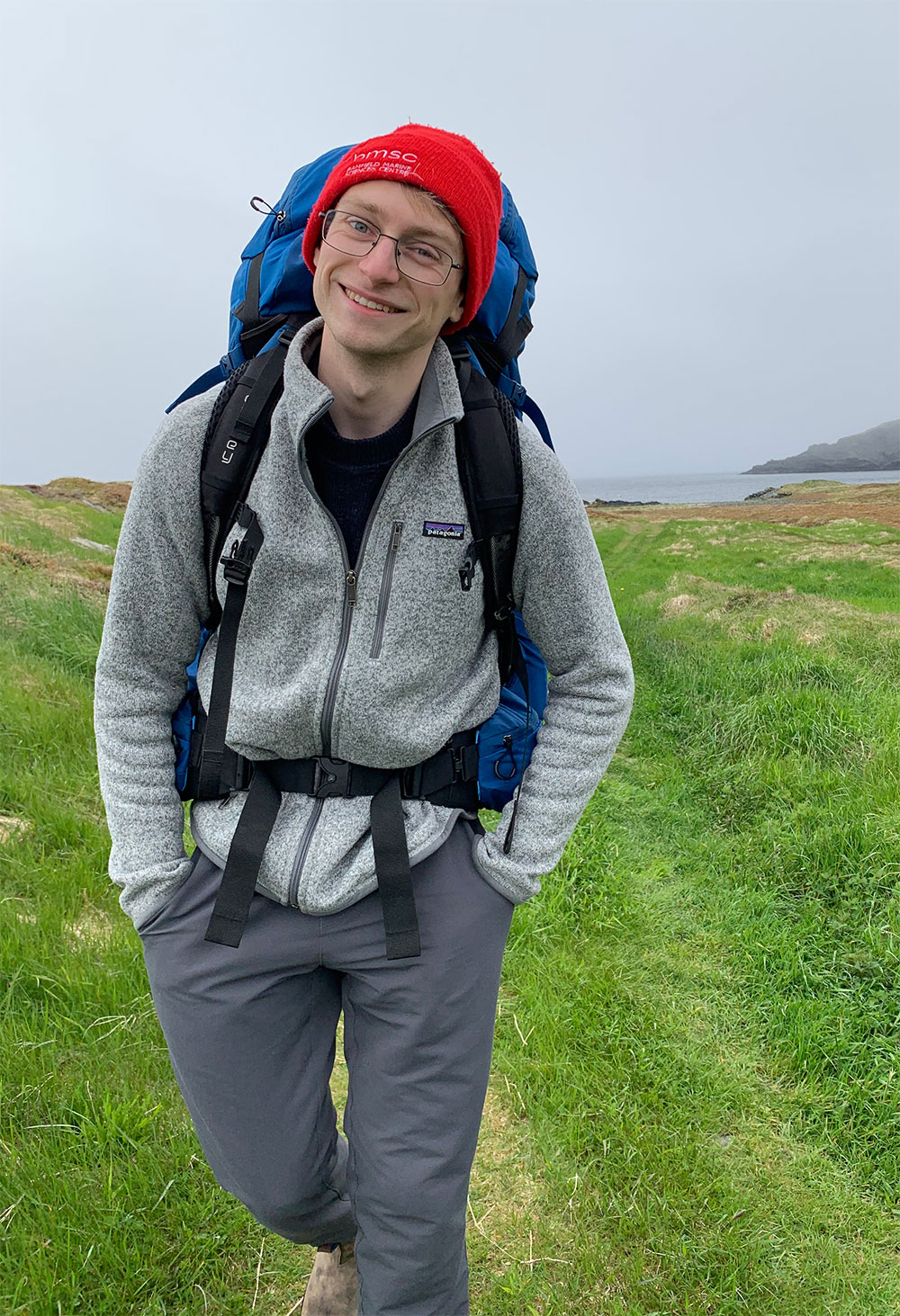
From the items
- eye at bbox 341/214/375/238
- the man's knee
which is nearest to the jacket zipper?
eye at bbox 341/214/375/238

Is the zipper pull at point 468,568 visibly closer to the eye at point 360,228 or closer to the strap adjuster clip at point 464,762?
the strap adjuster clip at point 464,762

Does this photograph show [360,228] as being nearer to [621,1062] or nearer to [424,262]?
[424,262]

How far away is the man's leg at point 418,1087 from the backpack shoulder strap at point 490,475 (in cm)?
81

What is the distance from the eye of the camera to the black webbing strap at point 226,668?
78.4 inches

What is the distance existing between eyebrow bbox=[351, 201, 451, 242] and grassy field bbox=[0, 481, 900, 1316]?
2.94 m

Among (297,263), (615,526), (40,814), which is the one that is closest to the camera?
(297,263)

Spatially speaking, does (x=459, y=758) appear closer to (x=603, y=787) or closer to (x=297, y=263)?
(x=297, y=263)

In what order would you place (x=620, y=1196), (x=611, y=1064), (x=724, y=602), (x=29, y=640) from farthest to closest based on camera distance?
(x=724, y=602), (x=29, y=640), (x=611, y=1064), (x=620, y=1196)

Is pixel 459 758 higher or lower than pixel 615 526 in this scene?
higher

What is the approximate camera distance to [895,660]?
788 centimetres

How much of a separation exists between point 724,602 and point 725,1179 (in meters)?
10.4

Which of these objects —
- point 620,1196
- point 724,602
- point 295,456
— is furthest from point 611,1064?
point 724,602

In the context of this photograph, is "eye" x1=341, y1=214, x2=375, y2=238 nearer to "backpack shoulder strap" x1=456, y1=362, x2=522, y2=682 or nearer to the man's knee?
"backpack shoulder strap" x1=456, y1=362, x2=522, y2=682

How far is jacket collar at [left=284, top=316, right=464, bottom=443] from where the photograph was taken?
6.29ft
